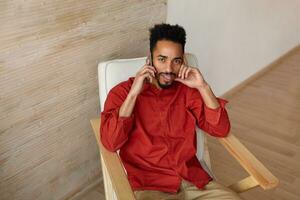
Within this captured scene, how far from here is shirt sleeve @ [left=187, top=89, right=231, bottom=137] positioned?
1631 millimetres

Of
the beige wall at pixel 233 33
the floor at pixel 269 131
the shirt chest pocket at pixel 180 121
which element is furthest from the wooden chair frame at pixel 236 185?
the beige wall at pixel 233 33

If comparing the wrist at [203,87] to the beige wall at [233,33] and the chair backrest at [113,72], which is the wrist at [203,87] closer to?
the chair backrest at [113,72]

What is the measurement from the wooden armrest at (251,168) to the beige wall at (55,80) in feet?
2.47

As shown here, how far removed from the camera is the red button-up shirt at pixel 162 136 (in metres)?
1.60

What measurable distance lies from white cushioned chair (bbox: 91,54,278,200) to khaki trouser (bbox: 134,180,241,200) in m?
0.06

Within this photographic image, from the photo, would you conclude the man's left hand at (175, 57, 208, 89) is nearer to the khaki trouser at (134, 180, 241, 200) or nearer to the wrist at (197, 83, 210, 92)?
the wrist at (197, 83, 210, 92)

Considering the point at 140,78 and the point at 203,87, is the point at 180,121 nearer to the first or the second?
the point at 203,87

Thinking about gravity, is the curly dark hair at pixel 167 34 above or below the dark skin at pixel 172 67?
above

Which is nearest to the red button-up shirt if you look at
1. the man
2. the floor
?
the man

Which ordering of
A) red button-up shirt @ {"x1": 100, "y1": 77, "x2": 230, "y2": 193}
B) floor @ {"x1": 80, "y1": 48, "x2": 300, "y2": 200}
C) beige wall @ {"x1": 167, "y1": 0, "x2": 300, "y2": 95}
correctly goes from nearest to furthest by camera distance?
red button-up shirt @ {"x1": 100, "y1": 77, "x2": 230, "y2": 193} < floor @ {"x1": 80, "y1": 48, "x2": 300, "y2": 200} < beige wall @ {"x1": 167, "y1": 0, "x2": 300, "y2": 95}

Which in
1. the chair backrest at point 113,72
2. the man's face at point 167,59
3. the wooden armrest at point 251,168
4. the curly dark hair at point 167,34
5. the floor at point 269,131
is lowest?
the floor at point 269,131

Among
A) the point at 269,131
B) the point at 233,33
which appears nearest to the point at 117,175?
the point at 269,131

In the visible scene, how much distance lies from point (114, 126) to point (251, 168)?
0.56 m

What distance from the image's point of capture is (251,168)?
4.78 feet
